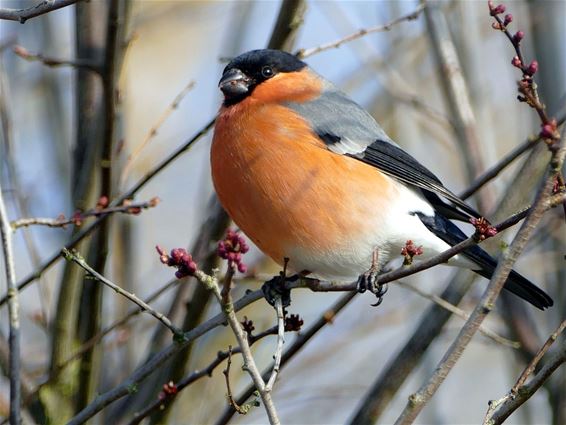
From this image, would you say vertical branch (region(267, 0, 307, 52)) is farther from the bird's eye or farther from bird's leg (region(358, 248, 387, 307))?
bird's leg (region(358, 248, 387, 307))

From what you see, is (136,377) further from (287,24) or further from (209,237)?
(287,24)

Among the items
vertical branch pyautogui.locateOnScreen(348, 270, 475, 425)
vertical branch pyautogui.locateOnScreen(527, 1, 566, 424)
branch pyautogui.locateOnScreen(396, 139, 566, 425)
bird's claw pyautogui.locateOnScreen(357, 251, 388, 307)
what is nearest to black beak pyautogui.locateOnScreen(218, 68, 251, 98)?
bird's claw pyautogui.locateOnScreen(357, 251, 388, 307)

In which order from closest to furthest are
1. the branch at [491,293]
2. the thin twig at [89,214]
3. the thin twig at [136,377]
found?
the branch at [491,293], the thin twig at [136,377], the thin twig at [89,214]

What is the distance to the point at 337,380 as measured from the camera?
651cm

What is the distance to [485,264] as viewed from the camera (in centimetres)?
348

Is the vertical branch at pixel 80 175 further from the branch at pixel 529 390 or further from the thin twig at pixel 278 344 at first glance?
the branch at pixel 529 390

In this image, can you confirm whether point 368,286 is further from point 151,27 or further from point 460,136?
point 151,27

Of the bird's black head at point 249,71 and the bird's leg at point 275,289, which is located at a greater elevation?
the bird's black head at point 249,71

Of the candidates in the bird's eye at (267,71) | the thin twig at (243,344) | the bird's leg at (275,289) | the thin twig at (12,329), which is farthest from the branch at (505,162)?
the thin twig at (12,329)

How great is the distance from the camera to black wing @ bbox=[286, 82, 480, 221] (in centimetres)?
358

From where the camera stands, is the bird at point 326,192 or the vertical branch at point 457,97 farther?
the vertical branch at point 457,97

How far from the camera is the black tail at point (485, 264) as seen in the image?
331 centimetres

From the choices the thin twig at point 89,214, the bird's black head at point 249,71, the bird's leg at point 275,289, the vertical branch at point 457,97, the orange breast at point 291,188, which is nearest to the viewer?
the thin twig at point 89,214

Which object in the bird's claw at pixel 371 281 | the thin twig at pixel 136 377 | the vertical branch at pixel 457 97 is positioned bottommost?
the thin twig at pixel 136 377
